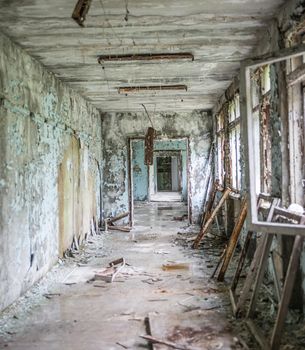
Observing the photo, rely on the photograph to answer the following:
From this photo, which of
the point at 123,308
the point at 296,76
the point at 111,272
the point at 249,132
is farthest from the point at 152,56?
the point at 123,308

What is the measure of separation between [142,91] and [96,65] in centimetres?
177

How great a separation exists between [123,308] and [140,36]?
289cm

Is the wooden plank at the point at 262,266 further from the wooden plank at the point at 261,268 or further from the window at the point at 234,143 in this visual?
the window at the point at 234,143

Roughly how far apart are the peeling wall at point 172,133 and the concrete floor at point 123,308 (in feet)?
11.5

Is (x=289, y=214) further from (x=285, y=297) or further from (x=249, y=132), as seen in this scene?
(x=249, y=132)

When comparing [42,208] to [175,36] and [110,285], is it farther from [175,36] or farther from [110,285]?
[175,36]

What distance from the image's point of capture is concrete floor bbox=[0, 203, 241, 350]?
3285 millimetres

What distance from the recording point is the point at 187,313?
3.83 meters

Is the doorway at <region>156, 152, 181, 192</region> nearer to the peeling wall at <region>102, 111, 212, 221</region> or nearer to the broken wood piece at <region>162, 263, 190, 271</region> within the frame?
the peeling wall at <region>102, 111, 212, 221</region>

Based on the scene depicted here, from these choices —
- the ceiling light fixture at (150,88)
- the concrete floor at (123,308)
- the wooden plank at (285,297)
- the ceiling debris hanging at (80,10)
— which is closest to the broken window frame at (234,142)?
the ceiling light fixture at (150,88)

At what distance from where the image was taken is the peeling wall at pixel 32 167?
161 inches

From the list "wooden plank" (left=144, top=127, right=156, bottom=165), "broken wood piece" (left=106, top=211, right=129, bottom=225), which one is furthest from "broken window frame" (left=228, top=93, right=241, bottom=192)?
"broken wood piece" (left=106, top=211, right=129, bottom=225)

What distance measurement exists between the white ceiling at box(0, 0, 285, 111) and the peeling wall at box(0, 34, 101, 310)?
0.34 meters

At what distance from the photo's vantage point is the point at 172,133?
9.82 m
